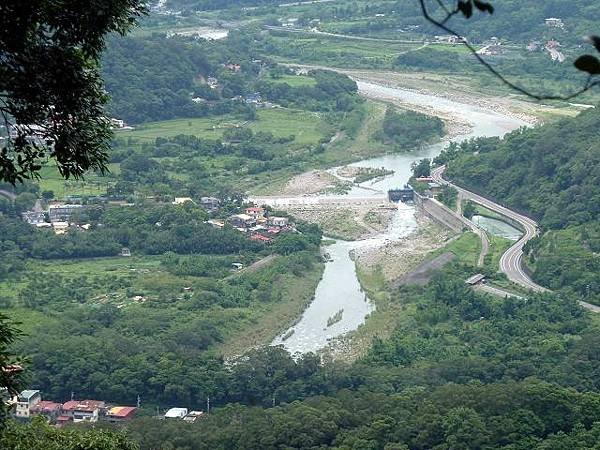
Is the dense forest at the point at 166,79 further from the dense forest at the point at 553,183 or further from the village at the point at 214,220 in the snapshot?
the dense forest at the point at 553,183

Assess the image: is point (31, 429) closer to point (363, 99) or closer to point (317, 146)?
point (317, 146)

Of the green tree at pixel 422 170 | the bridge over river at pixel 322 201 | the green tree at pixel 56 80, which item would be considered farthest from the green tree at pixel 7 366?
the green tree at pixel 422 170

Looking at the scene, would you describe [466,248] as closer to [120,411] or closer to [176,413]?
[176,413]

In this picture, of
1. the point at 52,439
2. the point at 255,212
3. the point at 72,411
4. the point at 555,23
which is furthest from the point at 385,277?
the point at 555,23

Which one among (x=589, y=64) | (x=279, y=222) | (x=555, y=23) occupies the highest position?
(x=589, y=64)

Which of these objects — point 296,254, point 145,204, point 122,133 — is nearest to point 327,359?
point 296,254

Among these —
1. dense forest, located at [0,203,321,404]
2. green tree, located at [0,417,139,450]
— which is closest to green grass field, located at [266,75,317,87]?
dense forest, located at [0,203,321,404]

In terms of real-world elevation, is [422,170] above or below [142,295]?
below
